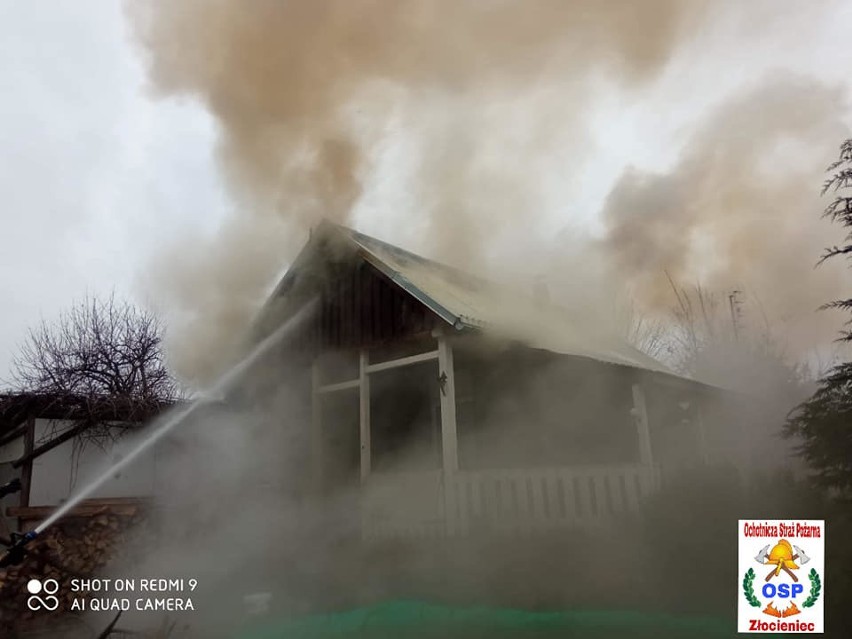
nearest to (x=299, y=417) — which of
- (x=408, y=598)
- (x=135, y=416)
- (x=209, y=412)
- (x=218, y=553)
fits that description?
(x=209, y=412)

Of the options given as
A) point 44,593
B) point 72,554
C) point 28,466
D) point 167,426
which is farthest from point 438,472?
point 28,466

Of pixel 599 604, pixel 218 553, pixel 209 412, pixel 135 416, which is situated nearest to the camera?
pixel 599 604

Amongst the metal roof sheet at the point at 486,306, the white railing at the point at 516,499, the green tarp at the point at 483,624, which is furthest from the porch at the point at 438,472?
the green tarp at the point at 483,624

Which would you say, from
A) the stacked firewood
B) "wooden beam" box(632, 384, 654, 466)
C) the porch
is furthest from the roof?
the stacked firewood

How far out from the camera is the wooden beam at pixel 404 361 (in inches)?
353

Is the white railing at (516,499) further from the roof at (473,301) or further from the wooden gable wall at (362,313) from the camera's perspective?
the wooden gable wall at (362,313)

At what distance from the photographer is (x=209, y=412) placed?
33.3ft

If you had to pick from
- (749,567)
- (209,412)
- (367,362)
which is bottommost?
(749,567)

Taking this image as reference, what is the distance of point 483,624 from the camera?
5.64 m

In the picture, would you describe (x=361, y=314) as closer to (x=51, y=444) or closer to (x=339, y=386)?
(x=339, y=386)

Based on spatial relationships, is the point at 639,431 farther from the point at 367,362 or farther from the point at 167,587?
the point at 167,587

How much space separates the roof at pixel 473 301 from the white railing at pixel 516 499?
1706 millimetres

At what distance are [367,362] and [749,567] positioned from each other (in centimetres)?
608

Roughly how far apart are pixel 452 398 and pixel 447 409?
6.5 inches
